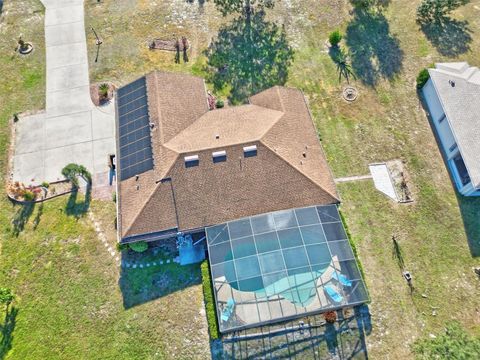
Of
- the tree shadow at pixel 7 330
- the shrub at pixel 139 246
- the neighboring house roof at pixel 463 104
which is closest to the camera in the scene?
the tree shadow at pixel 7 330

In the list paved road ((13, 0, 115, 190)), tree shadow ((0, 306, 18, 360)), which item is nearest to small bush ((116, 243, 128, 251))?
paved road ((13, 0, 115, 190))

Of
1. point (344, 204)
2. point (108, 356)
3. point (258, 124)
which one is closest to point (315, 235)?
point (344, 204)

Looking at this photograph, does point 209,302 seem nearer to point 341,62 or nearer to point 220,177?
point 220,177

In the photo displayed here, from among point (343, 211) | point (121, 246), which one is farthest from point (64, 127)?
point (343, 211)

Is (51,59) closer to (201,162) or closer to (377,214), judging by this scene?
(201,162)

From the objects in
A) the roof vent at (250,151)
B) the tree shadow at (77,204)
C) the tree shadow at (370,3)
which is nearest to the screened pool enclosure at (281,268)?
the roof vent at (250,151)

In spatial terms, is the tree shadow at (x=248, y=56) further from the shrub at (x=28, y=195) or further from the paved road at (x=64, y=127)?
the shrub at (x=28, y=195)

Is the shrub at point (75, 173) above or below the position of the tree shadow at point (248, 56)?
below
